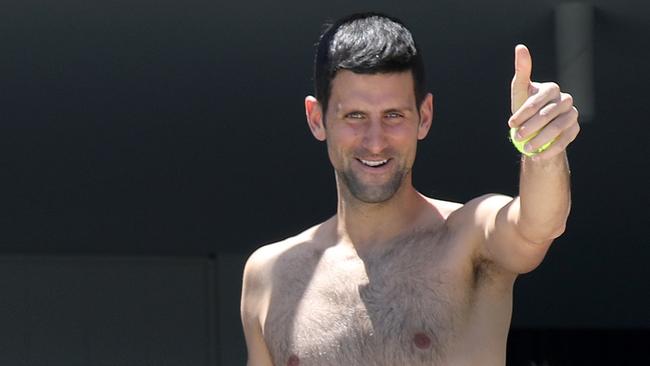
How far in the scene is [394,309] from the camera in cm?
257

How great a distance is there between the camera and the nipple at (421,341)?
8.22 feet

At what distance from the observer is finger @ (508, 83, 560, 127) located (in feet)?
6.61

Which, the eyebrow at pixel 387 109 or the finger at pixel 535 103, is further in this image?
the eyebrow at pixel 387 109

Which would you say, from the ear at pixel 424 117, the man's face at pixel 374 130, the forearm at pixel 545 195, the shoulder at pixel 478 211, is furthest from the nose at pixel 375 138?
the forearm at pixel 545 195

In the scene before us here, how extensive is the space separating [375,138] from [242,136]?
3.75 metres

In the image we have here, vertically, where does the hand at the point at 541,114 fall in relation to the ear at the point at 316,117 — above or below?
above

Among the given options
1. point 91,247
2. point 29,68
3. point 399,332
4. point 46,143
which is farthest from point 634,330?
point 399,332

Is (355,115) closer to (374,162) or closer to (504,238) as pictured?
(374,162)

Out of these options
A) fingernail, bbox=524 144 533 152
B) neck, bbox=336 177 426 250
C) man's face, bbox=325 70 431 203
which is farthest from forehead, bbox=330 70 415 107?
fingernail, bbox=524 144 533 152

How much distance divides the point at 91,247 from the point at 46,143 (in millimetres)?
1688

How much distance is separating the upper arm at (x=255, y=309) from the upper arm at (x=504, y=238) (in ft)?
1.70

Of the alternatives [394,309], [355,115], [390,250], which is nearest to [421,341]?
[394,309]

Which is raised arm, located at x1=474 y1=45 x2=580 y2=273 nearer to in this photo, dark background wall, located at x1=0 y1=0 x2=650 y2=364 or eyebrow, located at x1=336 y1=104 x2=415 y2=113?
eyebrow, located at x1=336 y1=104 x2=415 y2=113

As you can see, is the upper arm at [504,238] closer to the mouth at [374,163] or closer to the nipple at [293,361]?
the mouth at [374,163]
